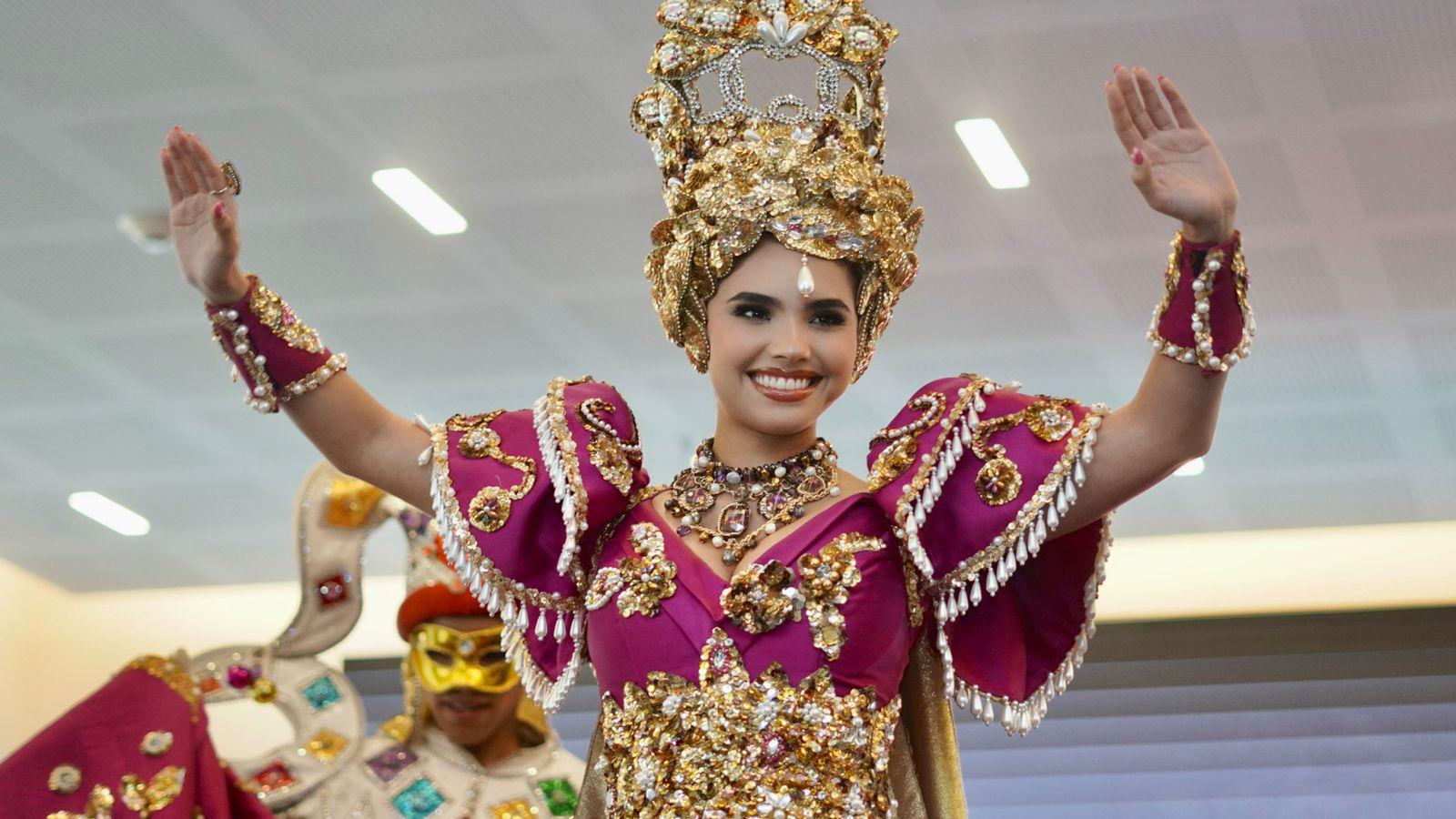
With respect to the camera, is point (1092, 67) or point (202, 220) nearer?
point (202, 220)

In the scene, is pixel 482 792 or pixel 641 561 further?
pixel 482 792

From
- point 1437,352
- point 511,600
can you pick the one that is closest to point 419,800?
point 511,600

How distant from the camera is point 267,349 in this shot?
88.4 inches

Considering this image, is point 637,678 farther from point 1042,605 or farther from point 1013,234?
point 1013,234

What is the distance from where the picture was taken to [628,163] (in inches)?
206

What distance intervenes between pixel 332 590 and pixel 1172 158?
203 centimetres

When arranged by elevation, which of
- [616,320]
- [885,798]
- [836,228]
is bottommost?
[885,798]

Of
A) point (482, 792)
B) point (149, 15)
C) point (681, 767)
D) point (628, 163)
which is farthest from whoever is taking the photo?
point (628, 163)

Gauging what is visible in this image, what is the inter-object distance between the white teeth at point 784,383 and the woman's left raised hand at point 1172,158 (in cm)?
44

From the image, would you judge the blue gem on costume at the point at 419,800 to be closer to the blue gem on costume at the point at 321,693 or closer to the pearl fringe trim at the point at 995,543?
the blue gem on costume at the point at 321,693

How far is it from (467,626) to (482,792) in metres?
0.34

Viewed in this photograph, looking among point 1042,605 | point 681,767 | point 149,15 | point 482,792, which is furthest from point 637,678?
point 149,15

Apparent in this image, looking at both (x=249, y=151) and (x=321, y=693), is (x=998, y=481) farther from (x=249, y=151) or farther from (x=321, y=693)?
(x=249, y=151)

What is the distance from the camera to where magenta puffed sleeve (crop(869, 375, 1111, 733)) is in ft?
7.11
